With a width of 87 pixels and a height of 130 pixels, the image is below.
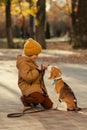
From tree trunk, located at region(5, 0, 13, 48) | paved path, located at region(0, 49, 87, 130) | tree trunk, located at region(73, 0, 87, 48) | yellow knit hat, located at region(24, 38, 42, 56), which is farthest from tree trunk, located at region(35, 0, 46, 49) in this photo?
yellow knit hat, located at region(24, 38, 42, 56)

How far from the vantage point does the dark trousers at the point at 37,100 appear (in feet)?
29.4

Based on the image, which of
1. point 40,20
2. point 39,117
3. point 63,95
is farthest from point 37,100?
point 40,20

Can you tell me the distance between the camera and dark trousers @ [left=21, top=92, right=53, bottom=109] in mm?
8969

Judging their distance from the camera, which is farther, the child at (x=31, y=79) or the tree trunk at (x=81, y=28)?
the tree trunk at (x=81, y=28)

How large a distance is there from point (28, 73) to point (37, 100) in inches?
20.2

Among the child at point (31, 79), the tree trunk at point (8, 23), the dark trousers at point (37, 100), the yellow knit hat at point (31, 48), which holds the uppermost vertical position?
the yellow knit hat at point (31, 48)

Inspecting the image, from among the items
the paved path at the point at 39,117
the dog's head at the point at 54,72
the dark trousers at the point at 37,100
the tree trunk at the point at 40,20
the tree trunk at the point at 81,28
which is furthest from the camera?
the tree trunk at the point at 40,20

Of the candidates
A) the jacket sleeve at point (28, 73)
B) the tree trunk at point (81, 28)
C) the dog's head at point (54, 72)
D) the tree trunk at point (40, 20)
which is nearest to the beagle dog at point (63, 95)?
the dog's head at point (54, 72)

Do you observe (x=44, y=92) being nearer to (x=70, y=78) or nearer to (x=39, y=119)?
(x=39, y=119)

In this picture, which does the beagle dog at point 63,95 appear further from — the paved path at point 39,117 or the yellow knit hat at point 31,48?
the yellow knit hat at point 31,48

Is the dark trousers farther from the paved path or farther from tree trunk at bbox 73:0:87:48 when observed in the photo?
tree trunk at bbox 73:0:87:48

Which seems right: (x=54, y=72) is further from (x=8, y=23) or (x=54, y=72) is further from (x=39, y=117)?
(x=8, y=23)

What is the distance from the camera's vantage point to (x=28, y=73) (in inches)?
350

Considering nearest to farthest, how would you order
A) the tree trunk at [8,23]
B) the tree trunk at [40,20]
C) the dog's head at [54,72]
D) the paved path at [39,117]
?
the paved path at [39,117]
the dog's head at [54,72]
the tree trunk at [40,20]
the tree trunk at [8,23]
